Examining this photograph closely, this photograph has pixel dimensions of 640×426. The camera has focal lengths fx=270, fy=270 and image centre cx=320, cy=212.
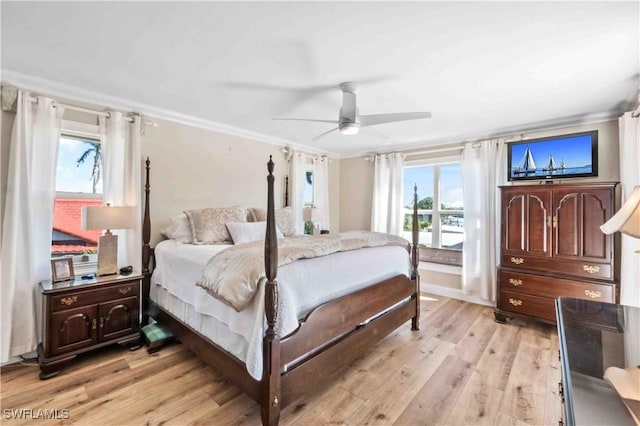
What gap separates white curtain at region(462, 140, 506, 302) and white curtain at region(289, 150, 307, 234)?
99.6 inches

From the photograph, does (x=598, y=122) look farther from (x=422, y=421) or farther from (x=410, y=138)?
(x=422, y=421)

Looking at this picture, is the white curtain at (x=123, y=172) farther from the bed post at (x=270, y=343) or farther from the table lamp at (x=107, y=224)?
the bed post at (x=270, y=343)

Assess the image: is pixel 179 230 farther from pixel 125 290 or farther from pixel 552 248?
pixel 552 248

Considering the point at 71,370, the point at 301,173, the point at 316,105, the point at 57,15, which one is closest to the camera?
the point at 57,15

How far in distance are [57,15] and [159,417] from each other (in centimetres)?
251

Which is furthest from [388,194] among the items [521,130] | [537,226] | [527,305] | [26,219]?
[26,219]

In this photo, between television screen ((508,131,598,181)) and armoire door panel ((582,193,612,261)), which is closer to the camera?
armoire door panel ((582,193,612,261))

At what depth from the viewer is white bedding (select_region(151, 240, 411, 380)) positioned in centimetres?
163

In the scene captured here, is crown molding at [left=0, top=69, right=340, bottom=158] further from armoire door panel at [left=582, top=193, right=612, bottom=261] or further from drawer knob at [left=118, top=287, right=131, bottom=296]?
armoire door panel at [left=582, top=193, right=612, bottom=261]

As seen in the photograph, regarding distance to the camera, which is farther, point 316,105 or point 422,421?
point 316,105

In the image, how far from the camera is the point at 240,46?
1834mm

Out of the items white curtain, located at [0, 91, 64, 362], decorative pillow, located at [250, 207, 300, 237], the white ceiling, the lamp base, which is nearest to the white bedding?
the lamp base

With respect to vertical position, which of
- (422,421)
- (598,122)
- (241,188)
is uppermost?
(598,122)

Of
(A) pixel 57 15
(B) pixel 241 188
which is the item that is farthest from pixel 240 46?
(B) pixel 241 188
